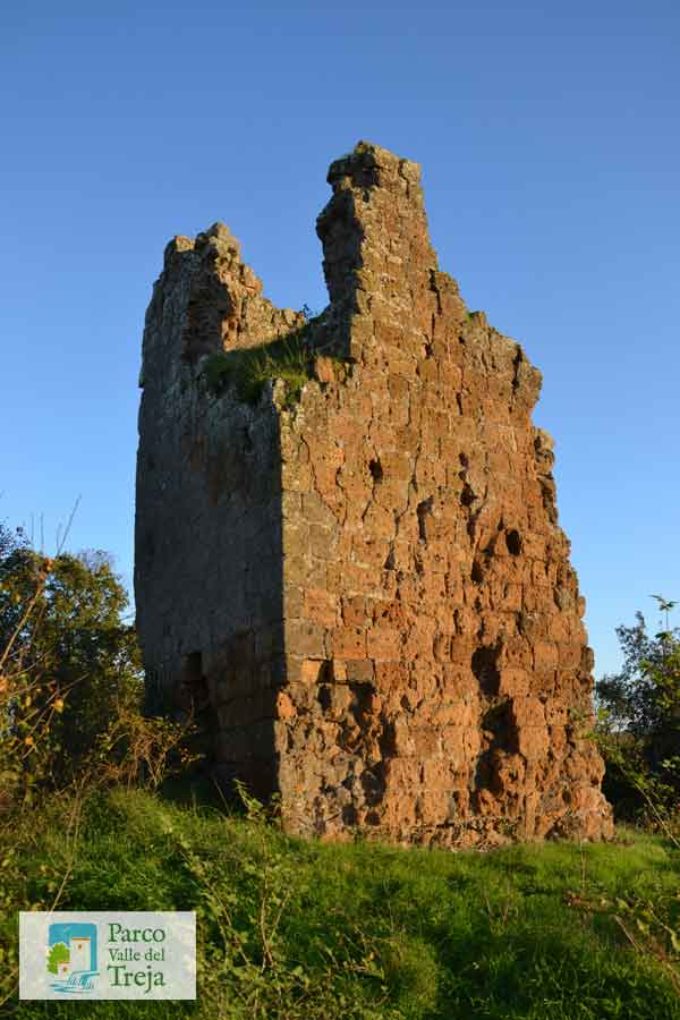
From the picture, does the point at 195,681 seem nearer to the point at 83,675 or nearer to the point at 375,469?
the point at 83,675

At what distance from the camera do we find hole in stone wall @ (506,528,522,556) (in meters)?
9.48

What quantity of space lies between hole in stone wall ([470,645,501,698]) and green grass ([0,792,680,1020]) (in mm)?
1755

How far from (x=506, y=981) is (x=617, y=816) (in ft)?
29.4

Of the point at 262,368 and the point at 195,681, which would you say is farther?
the point at 195,681

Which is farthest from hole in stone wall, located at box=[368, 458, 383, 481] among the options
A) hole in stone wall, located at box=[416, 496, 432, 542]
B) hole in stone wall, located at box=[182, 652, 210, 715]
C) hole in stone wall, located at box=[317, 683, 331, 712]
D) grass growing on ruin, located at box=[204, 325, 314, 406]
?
hole in stone wall, located at box=[182, 652, 210, 715]

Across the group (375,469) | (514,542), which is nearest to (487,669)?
(514,542)

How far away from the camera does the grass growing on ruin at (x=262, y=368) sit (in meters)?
8.28

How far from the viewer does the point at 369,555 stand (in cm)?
821

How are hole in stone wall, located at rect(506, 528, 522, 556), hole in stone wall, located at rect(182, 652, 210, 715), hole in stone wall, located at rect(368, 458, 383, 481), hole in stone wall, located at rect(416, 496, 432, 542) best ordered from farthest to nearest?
hole in stone wall, located at rect(506, 528, 522, 556)
hole in stone wall, located at rect(182, 652, 210, 715)
hole in stone wall, located at rect(416, 496, 432, 542)
hole in stone wall, located at rect(368, 458, 383, 481)

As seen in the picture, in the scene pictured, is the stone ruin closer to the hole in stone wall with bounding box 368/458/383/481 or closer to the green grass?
the hole in stone wall with bounding box 368/458/383/481

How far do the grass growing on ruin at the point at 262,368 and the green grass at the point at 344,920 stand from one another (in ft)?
10.2

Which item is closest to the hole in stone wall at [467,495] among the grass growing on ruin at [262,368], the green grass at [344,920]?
the grass growing on ruin at [262,368]

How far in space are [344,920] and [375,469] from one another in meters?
3.53

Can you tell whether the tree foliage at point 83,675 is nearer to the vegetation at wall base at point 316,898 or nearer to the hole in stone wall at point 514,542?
the vegetation at wall base at point 316,898
